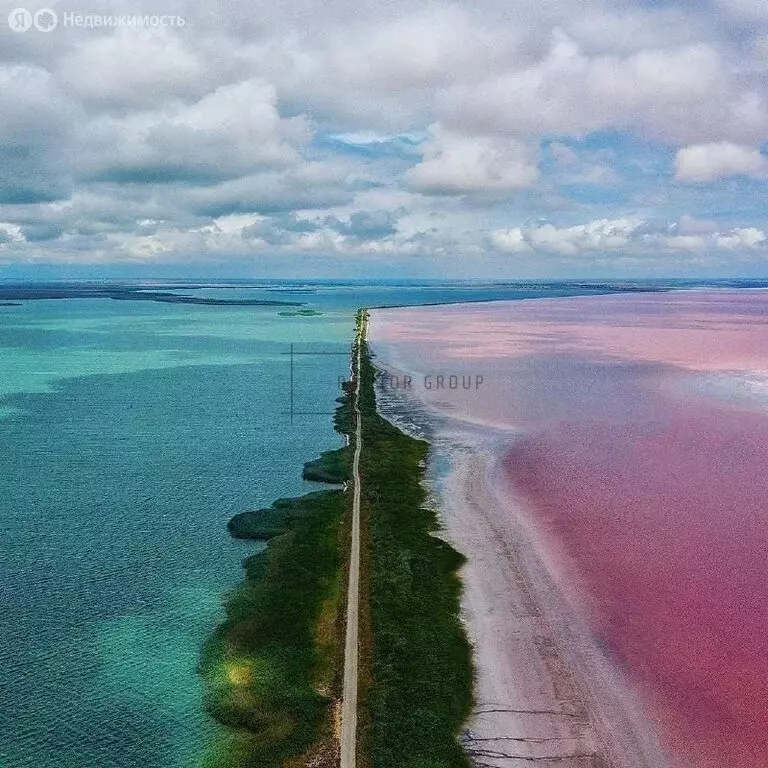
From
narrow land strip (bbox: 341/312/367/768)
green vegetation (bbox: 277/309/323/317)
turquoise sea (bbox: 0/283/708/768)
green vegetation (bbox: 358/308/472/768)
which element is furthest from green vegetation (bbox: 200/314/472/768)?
green vegetation (bbox: 277/309/323/317)

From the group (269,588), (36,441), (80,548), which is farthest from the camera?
(36,441)

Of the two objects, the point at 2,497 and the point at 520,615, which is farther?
the point at 2,497

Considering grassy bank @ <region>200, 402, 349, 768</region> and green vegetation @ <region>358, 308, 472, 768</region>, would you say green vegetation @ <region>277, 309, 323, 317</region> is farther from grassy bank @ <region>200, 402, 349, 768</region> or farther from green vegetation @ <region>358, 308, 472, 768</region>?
grassy bank @ <region>200, 402, 349, 768</region>

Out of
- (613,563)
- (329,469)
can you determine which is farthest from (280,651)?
(329,469)

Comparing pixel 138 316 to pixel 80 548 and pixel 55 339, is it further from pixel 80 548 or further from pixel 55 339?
pixel 80 548

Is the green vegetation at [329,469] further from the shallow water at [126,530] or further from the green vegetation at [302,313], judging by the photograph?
the green vegetation at [302,313]

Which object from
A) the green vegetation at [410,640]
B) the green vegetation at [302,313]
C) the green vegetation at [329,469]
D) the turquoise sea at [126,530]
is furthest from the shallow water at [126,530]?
the green vegetation at [302,313]

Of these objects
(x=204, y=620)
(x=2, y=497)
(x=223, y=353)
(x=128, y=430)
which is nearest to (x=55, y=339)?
(x=223, y=353)

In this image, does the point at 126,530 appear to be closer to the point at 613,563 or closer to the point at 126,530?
the point at 126,530
